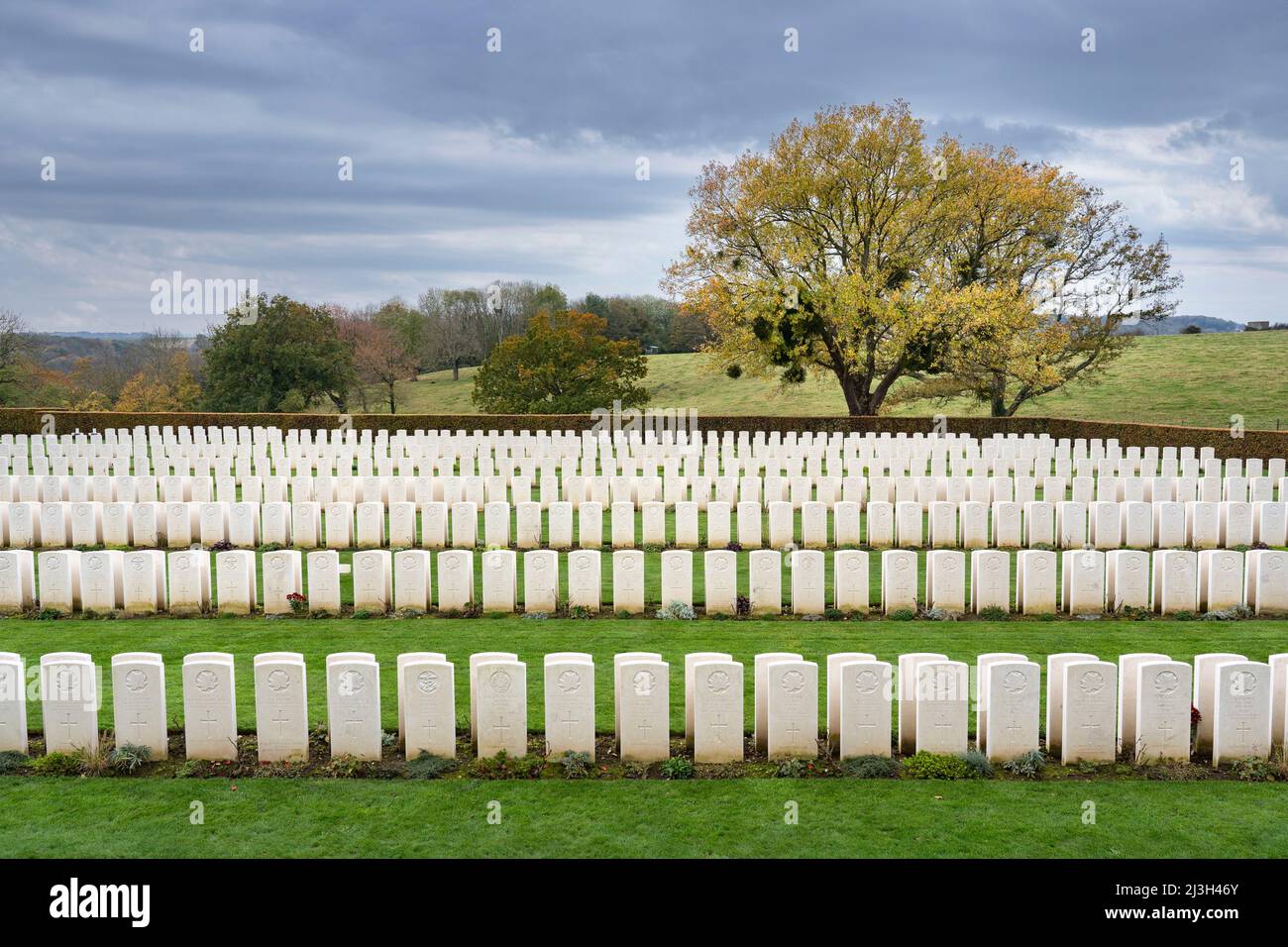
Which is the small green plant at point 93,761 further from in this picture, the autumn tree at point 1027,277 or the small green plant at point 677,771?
the autumn tree at point 1027,277

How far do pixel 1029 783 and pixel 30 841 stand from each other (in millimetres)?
5648

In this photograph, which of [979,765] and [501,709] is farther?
[501,709]

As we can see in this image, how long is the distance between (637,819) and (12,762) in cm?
401

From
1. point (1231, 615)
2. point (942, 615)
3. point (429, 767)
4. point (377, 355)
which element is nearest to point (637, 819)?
point (429, 767)

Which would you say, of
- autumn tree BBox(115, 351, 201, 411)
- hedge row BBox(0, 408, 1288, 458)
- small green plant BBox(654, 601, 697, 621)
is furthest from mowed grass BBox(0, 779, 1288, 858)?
autumn tree BBox(115, 351, 201, 411)

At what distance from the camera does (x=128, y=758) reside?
6.67 m

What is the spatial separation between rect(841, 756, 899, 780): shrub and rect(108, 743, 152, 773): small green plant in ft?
14.4

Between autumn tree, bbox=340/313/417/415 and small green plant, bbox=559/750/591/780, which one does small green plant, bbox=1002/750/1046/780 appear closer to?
small green plant, bbox=559/750/591/780

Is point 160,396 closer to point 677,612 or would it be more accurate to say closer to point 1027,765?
point 677,612

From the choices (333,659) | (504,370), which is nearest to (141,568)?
(333,659)

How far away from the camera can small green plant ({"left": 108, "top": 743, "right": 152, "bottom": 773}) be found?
263 inches

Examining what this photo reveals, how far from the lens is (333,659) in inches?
269

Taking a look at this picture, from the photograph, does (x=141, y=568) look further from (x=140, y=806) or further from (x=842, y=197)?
(x=842, y=197)

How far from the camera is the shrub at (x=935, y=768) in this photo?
6.59 metres
